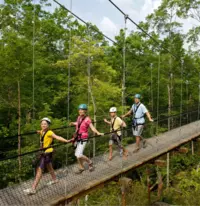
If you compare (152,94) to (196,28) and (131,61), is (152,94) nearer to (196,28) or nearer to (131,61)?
(131,61)

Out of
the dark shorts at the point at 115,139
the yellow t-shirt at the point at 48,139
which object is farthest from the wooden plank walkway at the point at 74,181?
the yellow t-shirt at the point at 48,139

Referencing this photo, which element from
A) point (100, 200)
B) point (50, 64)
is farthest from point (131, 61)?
point (100, 200)

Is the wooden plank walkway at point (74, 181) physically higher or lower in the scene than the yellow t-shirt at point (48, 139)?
lower

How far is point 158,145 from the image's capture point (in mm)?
4938

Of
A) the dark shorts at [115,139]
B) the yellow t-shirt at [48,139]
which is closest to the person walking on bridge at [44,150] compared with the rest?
the yellow t-shirt at [48,139]

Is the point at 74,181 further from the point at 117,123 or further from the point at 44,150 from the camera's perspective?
the point at 117,123

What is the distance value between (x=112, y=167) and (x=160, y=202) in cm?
361

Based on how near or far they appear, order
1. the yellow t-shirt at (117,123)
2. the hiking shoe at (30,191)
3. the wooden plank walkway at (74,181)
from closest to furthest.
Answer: the wooden plank walkway at (74,181) < the hiking shoe at (30,191) < the yellow t-shirt at (117,123)

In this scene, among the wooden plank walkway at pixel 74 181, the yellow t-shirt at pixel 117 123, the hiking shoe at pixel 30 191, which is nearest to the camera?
the wooden plank walkway at pixel 74 181

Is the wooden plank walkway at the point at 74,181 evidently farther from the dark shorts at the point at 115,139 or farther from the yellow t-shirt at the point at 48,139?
the yellow t-shirt at the point at 48,139

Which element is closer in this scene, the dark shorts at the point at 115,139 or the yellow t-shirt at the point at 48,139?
the yellow t-shirt at the point at 48,139

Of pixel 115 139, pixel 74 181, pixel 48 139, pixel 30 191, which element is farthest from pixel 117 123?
pixel 30 191

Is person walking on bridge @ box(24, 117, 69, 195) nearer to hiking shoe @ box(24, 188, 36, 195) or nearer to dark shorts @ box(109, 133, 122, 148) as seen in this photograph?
hiking shoe @ box(24, 188, 36, 195)

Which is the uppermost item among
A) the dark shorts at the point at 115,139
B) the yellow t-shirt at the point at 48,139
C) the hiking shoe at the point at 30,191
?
the yellow t-shirt at the point at 48,139
